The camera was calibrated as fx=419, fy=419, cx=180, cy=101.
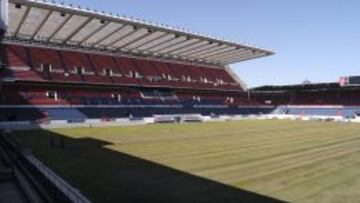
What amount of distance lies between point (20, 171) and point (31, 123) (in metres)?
29.3

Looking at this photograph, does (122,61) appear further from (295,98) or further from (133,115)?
(295,98)

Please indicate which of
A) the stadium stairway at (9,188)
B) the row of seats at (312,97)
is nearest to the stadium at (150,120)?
the stadium stairway at (9,188)

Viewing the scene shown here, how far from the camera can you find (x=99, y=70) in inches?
2290

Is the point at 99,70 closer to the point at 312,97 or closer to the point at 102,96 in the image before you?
the point at 102,96

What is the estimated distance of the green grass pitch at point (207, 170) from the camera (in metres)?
13.3

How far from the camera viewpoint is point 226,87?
7525 cm

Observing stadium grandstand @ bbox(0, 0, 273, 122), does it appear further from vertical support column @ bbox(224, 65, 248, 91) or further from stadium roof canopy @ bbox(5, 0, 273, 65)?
vertical support column @ bbox(224, 65, 248, 91)

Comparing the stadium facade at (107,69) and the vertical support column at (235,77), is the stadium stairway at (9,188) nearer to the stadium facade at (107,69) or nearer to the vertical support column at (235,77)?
the stadium facade at (107,69)

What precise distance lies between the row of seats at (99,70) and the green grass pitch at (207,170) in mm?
25594

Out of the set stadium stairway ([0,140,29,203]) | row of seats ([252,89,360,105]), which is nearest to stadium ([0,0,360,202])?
stadium stairway ([0,140,29,203])

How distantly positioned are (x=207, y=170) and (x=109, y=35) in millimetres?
37220

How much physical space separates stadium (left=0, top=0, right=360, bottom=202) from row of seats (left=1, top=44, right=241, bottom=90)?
194mm

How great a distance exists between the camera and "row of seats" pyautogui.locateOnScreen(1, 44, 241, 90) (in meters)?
50.6

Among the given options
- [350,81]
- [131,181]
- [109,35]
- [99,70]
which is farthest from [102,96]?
[131,181]
